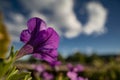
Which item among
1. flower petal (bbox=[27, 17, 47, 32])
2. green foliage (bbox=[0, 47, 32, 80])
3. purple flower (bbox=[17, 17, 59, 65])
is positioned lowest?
green foliage (bbox=[0, 47, 32, 80])

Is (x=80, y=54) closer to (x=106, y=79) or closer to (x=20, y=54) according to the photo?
(x=106, y=79)

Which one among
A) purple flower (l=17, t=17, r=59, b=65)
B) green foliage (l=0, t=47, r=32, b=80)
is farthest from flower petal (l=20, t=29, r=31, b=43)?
green foliage (l=0, t=47, r=32, b=80)

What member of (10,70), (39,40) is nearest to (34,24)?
(39,40)

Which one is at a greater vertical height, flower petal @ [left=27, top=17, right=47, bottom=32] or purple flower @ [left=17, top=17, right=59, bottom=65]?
flower petal @ [left=27, top=17, right=47, bottom=32]

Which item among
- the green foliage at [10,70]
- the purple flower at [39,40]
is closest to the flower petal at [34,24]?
the purple flower at [39,40]

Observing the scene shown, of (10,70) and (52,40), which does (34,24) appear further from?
(10,70)

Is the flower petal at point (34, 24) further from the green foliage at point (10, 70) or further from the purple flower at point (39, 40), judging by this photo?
the green foliage at point (10, 70)

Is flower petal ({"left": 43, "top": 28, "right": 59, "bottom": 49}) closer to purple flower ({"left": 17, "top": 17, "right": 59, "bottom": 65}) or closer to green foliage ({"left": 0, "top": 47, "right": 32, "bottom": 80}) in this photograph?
→ purple flower ({"left": 17, "top": 17, "right": 59, "bottom": 65})
